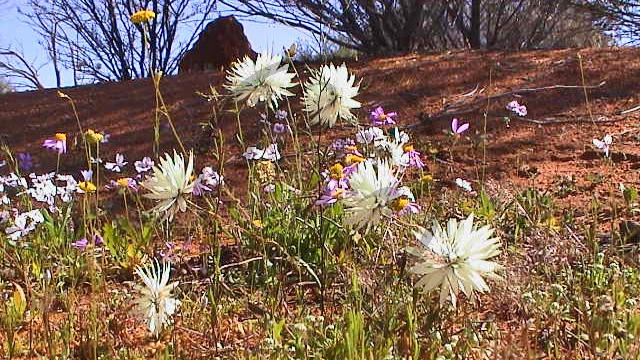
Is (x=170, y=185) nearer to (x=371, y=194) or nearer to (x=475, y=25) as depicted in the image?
(x=371, y=194)

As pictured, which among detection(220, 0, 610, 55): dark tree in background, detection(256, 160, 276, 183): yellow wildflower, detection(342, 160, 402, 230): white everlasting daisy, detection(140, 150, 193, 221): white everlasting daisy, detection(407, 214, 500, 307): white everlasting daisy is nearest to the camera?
detection(407, 214, 500, 307): white everlasting daisy

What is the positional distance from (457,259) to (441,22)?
252 inches

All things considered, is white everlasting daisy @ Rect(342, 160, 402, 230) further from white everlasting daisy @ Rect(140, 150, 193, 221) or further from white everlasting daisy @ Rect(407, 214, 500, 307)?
white everlasting daisy @ Rect(140, 150, 193, 221)

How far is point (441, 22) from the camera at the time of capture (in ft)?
26.0

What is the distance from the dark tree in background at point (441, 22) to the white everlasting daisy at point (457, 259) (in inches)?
Answer: 198

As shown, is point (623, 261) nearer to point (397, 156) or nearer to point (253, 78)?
point (397, 156)

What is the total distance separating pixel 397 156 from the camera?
262cm

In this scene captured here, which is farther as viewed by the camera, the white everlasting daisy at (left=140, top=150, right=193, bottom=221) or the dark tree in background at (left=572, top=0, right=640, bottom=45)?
the dark tree in background at (left=572, top=0, right=640, bottom=45)

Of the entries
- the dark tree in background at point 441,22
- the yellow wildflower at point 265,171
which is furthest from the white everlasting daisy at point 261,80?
the dark tree in background at point 441,22

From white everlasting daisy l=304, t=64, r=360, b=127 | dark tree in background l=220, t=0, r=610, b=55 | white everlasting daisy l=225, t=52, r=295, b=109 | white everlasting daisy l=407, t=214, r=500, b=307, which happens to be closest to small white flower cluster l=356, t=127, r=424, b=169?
white everlasting daisy l=304, t=64, r=360, b=127

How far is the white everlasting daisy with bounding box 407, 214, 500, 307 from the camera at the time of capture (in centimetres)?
181

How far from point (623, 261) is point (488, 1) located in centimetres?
593

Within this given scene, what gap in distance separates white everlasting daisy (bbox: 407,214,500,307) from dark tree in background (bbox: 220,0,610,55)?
16.5 ft

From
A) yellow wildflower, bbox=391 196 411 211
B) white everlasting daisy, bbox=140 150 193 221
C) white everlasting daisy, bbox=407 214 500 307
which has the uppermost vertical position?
white everlasting daisy, bbox=140 150 193 221
